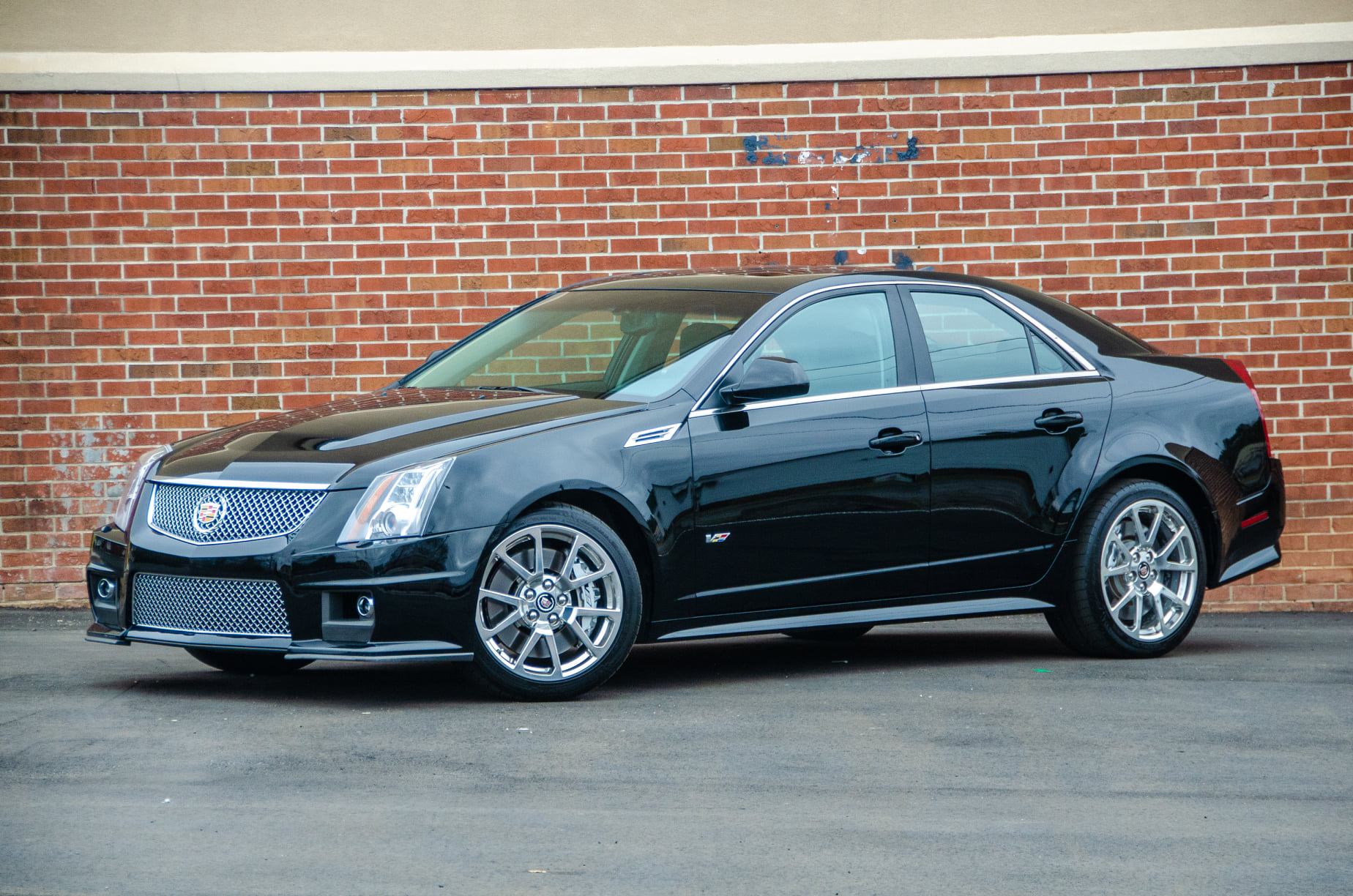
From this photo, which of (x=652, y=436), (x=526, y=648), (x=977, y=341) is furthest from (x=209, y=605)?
(x=977, y=341)

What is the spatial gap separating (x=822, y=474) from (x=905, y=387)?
581mm

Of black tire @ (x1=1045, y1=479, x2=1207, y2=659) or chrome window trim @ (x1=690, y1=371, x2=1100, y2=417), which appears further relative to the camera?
black tire @ (x1=1045, y1=479, x2=1207, y2=659)

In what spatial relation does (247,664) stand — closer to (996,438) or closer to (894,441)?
(894,441)

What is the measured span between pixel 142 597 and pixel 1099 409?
12.7ft

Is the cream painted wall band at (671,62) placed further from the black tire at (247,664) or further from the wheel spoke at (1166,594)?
the black tire at (247,664)

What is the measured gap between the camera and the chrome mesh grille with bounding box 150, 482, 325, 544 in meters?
6.26

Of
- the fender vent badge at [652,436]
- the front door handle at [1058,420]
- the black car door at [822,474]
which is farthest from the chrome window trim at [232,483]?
the front door handle at [1058,420]

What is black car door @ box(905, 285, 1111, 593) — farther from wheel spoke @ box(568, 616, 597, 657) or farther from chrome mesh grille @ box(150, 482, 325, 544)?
chrome mesh grille @ box(150, 482, 325, 544)

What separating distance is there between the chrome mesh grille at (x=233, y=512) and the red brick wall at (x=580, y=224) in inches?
150

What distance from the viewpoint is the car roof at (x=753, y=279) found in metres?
7.47

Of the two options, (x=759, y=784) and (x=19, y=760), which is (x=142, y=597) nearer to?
(x=19, y=760)

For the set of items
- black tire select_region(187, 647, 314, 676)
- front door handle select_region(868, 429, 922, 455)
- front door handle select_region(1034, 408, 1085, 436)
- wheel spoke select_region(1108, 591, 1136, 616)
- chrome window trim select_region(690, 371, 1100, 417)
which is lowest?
black tire select_region(187, 647, 314, 676)

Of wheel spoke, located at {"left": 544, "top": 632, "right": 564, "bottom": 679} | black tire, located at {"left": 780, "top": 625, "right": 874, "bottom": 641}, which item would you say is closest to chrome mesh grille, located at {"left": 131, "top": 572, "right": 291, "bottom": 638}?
wheel spoke, located at {"left": 544, "top": 632, "right": 564, "bottom": 679}

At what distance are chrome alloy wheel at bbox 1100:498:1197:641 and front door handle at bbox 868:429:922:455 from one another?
1032mm
